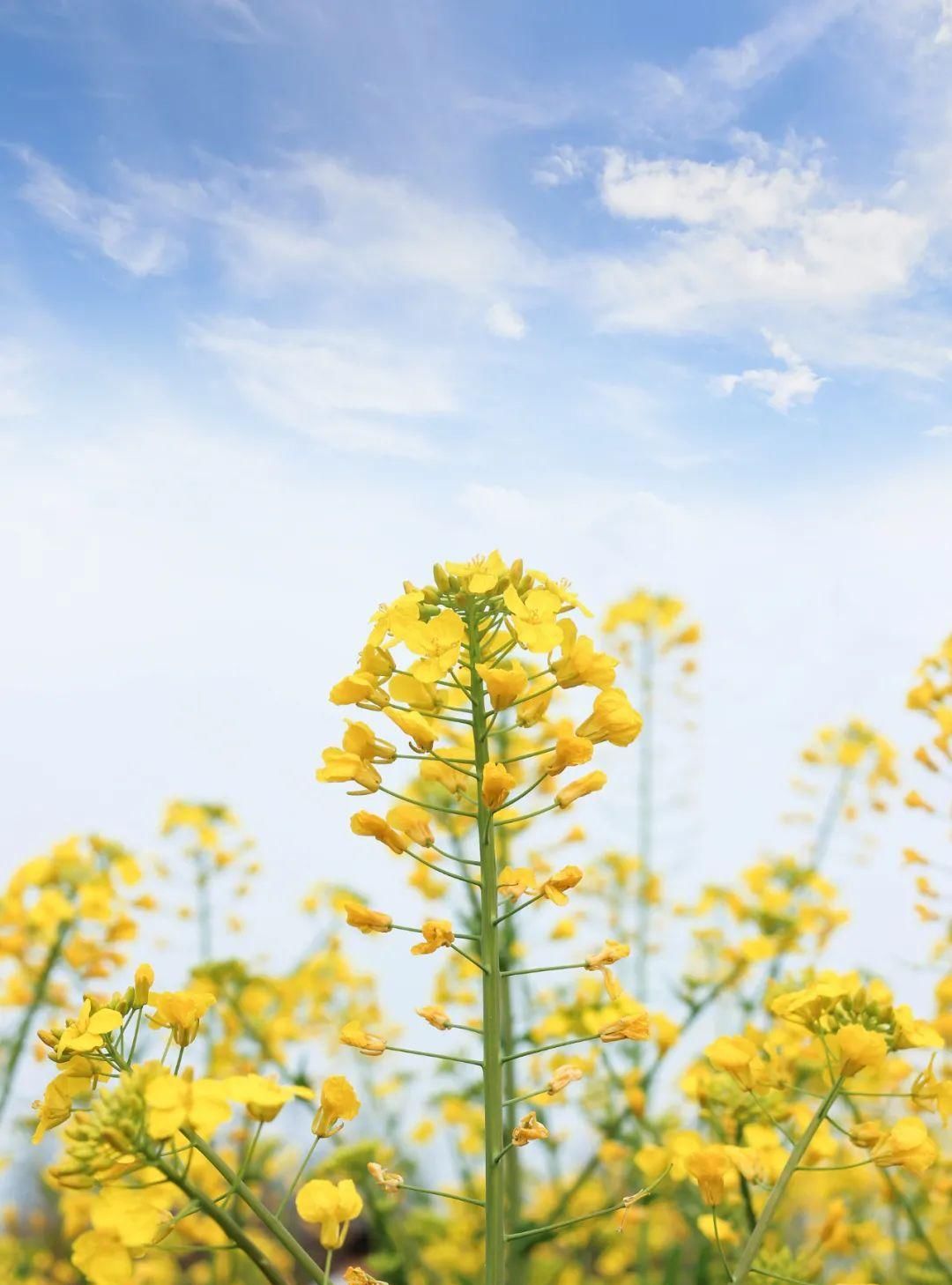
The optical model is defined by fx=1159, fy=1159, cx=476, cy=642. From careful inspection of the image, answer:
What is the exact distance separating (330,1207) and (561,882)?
66cm

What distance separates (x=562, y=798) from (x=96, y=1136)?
1.02 metres

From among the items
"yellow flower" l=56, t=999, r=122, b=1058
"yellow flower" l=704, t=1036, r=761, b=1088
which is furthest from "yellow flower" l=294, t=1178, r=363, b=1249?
"yellow flower" l=704, t=1036, r=761, b=1088

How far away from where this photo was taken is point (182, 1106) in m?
1.60

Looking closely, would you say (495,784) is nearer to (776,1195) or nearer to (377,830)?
(377,830)

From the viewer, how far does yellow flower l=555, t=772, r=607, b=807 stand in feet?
7.46

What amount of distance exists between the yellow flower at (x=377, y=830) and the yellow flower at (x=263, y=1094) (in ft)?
1.79

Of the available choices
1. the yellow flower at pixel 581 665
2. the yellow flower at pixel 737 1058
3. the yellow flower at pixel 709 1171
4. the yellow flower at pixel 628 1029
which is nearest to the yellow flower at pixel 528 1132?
the yellow flower at pixel 628 1029

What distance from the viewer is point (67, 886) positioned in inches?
170

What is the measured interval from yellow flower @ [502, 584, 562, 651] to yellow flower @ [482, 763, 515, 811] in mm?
225

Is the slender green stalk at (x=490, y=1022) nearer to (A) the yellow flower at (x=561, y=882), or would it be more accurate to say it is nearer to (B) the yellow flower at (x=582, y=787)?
(A) the yellow flower at (x=561, y=882)

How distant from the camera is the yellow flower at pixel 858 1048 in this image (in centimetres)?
211

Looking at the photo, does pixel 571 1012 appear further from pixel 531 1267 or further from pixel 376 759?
pixel 376 759

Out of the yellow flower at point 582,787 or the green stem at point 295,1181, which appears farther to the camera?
the yellow flower at point 582,787

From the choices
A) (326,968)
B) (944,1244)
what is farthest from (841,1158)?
(326,968)
